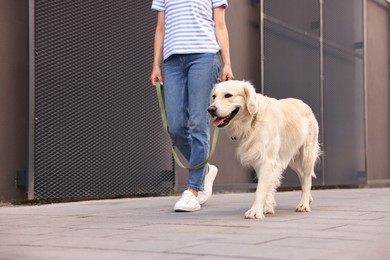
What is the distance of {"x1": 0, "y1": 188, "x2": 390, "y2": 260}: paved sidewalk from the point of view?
328 cm

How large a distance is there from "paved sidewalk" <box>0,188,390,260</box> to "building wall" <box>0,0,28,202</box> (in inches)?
24.6

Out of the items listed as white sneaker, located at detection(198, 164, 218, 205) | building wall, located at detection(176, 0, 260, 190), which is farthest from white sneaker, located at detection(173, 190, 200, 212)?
building wall, located at detection(176, 0, 260, 190)

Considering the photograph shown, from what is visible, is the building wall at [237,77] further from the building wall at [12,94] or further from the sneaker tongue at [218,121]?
the sneaker tongue at [218,121]

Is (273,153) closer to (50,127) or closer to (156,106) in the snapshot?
(50,127)

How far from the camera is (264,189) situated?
5.16 m

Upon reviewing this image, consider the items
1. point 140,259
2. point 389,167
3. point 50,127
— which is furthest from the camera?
point 389,167

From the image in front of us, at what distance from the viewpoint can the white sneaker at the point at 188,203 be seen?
218 inches

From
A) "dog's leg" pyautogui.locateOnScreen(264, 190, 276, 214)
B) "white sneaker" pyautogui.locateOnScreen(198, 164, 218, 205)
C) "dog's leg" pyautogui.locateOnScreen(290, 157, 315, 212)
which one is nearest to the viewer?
"dog's leg" pyautogui.locateOnScreen(264, 190, 276, 214)

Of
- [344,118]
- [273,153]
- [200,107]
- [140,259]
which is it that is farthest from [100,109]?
[344,118]

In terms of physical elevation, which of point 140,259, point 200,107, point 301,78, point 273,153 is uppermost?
point 301,78

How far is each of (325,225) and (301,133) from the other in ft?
4.59

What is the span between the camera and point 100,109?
745 centimetres

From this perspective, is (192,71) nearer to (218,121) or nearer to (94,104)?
(218,121)

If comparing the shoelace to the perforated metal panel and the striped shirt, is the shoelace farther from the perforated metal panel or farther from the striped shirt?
the perforated metal panel
